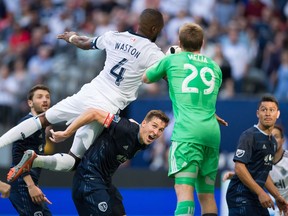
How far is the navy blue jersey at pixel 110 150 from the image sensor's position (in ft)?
36.3

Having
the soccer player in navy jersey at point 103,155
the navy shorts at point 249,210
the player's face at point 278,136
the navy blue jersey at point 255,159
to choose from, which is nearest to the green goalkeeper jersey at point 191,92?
the soccer player in navy jersey at point 103,155

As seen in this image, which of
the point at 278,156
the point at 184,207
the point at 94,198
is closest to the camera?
the point at 184,207

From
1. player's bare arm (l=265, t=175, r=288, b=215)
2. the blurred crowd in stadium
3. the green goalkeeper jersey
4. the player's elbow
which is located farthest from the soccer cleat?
the blurred crowd in stadium

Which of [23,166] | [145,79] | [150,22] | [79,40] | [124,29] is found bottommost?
[23,166]

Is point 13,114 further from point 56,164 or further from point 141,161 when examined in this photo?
point 56,164

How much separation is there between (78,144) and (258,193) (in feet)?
7.31

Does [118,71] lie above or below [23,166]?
above

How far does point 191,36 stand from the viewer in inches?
416

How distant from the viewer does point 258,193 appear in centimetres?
1076

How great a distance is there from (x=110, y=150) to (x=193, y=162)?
1.13 metres

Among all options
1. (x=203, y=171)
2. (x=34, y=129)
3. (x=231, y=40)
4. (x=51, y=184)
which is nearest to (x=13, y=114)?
(x=51, y=184)

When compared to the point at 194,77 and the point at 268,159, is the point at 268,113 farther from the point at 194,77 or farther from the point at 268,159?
the point at 194,77

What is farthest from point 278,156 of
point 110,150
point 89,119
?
point 89,119

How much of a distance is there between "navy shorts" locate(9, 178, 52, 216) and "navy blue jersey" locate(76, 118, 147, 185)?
68 cm
